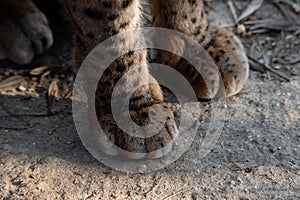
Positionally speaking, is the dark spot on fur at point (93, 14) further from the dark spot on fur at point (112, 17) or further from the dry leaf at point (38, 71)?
the dry leaf at point (38, 71)

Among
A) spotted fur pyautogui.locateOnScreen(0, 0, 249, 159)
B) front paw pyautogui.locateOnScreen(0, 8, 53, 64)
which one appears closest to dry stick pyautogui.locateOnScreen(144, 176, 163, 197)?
spotted fur pyautogui.locateOnScreen(0, 0, 249, 159)

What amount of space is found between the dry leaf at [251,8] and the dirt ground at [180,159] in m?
0.50

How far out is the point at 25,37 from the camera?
3045mm

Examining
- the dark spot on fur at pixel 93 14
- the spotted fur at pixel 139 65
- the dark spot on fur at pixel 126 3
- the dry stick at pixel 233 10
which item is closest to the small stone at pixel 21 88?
the spotted fur at pixel 139 65

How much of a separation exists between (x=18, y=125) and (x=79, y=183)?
49cm

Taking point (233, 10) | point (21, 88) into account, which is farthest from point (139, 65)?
point (233, 10)

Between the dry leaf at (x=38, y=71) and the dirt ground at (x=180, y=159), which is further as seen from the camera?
the dry leaf at (x=38, y=71)

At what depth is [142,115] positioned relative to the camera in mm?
2350

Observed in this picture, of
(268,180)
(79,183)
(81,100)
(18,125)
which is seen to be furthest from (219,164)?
(18,125)

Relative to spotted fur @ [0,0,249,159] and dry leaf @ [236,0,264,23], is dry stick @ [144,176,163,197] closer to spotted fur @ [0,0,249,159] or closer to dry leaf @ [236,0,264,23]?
spotted fur @ [0,0,249,159]

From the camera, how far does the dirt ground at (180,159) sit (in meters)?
2.17

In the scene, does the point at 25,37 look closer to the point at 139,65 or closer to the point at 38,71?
the point at 38,71

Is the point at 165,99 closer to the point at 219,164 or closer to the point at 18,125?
the point at 219,164

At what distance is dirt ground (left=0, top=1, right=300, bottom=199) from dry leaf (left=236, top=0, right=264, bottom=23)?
50 cm
